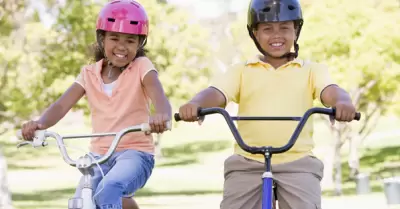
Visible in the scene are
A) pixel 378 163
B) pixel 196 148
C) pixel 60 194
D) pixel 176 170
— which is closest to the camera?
pixel 60 194

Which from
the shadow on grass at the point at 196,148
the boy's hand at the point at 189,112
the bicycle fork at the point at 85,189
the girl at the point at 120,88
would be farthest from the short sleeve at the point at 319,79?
the shadow on grass at the point at 196,148

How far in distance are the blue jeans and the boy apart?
23.1 inches

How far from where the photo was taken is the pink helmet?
20.6 ft

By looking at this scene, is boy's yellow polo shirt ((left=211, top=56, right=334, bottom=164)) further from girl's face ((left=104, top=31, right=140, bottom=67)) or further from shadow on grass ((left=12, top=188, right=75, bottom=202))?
shadow on grass ((left=12, top=188, right=75, bottom=202))

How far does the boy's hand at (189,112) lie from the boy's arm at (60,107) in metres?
1.35

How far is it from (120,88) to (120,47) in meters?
0.28

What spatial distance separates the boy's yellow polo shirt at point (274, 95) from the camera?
222 inches

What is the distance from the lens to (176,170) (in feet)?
145

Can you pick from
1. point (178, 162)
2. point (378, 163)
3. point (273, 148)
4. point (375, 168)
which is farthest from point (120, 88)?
point (178, 162)

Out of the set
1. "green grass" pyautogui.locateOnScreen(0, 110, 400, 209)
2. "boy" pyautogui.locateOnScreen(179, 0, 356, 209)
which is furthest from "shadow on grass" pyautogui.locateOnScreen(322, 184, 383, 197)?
"boy" pyautogui.locateOnScreen(179, 0, 356, 209)

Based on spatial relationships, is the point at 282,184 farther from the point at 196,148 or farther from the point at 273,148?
the point at 196,148

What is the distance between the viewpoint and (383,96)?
100 feet

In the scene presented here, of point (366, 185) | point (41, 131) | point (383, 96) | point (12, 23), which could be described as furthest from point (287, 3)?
point (383, 96)

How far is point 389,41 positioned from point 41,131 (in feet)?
71.8
